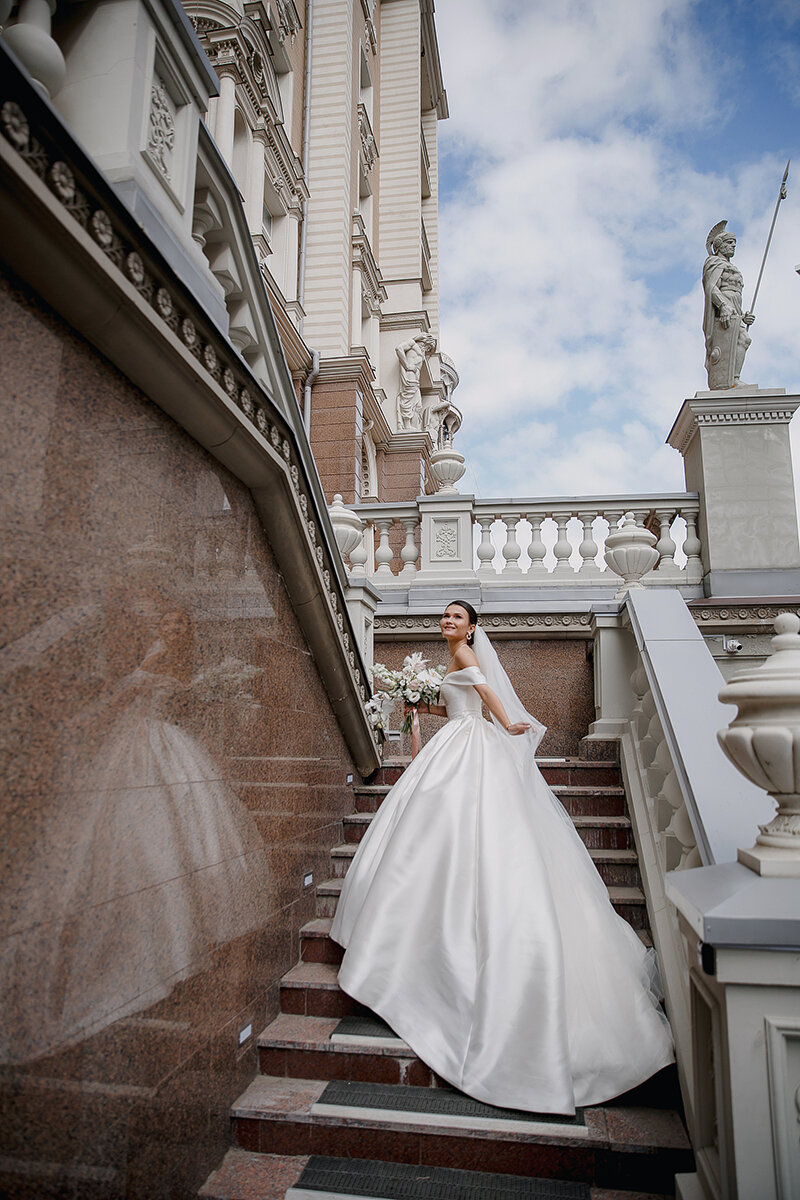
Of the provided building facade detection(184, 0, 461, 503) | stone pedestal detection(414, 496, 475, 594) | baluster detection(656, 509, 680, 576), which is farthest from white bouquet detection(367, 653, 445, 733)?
building facade detection(184, 0, 461, 503)

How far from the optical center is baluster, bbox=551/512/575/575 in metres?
7.85

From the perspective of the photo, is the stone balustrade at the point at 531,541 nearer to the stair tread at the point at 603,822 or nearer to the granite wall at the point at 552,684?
the granite wall at the point at 552,684

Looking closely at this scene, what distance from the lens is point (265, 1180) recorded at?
2.64 m

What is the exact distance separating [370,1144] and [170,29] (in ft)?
13.3

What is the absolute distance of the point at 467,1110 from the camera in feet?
9.07

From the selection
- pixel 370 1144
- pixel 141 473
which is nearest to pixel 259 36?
pixel 141 473

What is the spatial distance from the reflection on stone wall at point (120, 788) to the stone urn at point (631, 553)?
4278mm

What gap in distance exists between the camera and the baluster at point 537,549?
7.98 meters

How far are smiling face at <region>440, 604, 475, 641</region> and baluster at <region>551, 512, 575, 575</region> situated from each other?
3.74 m

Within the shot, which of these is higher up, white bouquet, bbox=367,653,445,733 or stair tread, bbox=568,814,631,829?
white bouquet, bbox=367,653,445,733

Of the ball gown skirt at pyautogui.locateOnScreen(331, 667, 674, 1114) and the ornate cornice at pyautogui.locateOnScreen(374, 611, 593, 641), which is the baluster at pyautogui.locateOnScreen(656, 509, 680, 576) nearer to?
the ornate cornice at pyautogui.locateOnScreen(374, 611, 593, 641)

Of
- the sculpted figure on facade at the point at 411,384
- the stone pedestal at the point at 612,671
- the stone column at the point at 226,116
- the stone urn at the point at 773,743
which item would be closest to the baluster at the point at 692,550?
the stone pedestal at the point at 612,671

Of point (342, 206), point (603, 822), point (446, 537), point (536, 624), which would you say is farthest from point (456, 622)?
point (342, 206)

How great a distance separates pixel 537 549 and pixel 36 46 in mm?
6431
